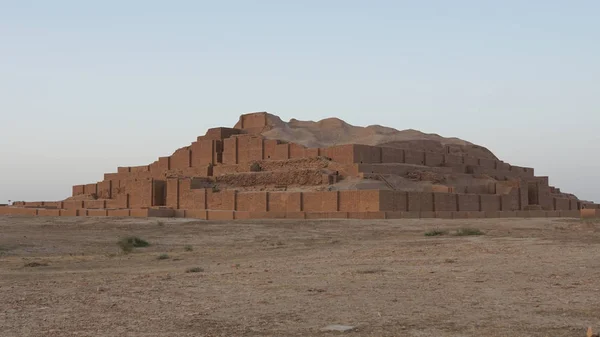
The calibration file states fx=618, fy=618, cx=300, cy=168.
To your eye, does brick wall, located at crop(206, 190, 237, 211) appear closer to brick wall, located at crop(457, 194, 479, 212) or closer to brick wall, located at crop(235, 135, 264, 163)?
brick wall, located at crop(235, 135, 264, 163)

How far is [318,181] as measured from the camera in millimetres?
32250

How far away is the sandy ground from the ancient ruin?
45.5 feet

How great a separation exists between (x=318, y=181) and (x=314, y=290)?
2459 cm

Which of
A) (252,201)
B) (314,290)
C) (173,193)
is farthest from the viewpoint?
(173,193)

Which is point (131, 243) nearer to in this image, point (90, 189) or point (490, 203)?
point (490, 203)

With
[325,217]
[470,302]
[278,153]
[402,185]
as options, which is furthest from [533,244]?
[278,153]

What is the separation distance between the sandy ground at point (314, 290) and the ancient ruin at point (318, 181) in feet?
45.5

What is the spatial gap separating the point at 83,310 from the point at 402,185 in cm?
2674

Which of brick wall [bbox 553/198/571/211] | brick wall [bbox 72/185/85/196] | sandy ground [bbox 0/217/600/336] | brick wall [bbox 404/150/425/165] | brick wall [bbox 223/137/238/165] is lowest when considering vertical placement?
sandy ground [bbox 0/217/600/336]

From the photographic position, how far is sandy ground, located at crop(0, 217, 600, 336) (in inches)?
223

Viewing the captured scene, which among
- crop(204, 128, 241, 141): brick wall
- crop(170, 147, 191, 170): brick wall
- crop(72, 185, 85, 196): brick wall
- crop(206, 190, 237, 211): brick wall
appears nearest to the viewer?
crop(206, 190, 237, 211): brick wall

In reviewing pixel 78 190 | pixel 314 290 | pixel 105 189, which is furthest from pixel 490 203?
pixel 78 190

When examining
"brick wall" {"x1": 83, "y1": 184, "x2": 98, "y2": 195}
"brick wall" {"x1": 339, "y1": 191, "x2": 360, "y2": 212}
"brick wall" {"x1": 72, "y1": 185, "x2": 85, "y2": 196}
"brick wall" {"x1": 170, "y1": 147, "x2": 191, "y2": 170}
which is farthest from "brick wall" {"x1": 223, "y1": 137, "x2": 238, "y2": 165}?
"brick wall" {"x1": 72, "y1": 185, "x2": 85, "y2": 196}

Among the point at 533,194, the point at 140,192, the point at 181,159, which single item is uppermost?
the point at 181,159
